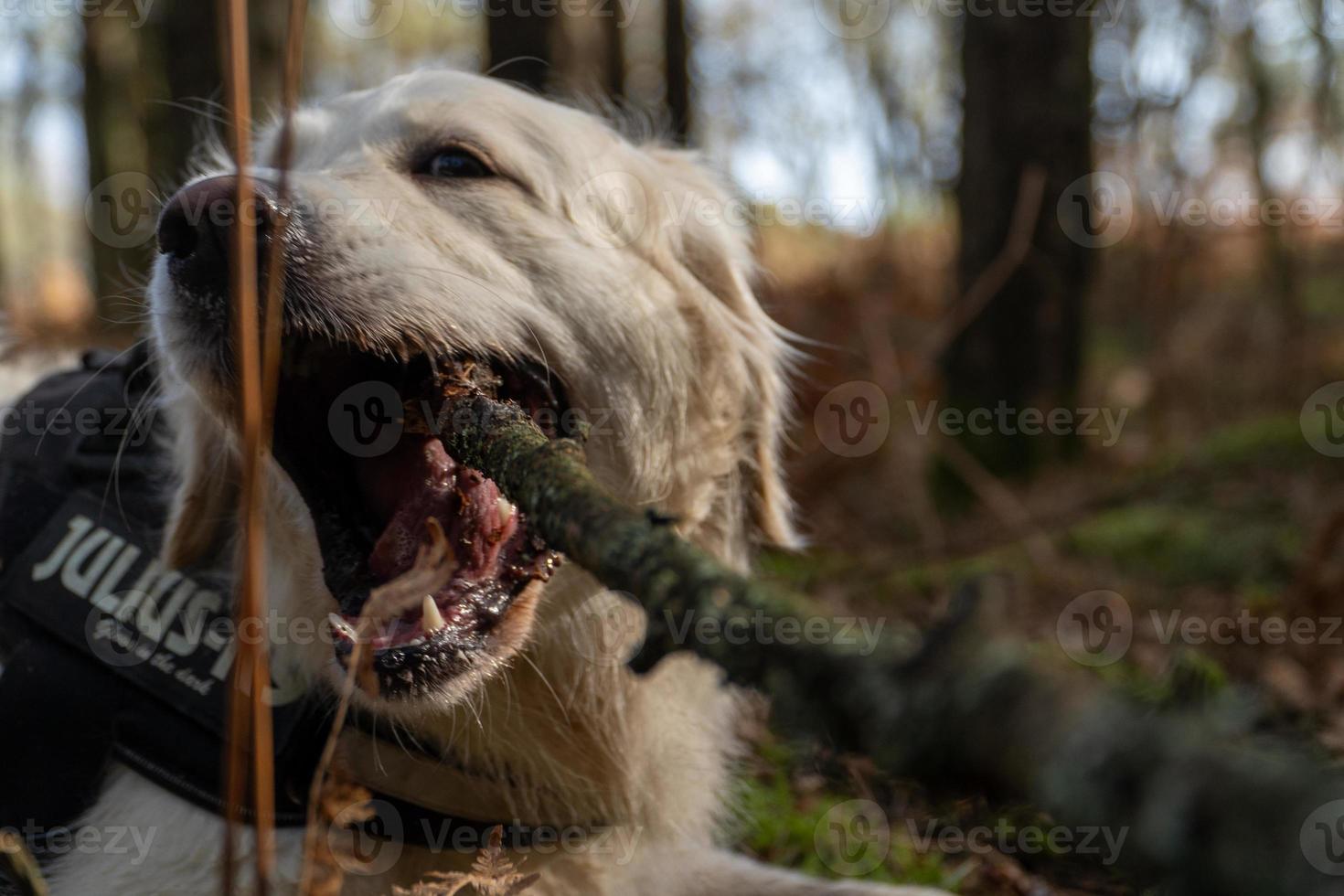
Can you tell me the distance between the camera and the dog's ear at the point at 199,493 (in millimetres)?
2523

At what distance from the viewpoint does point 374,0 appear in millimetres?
6797

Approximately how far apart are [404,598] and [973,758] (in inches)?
30.8

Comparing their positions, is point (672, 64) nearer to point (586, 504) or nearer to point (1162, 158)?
point (1162, 158)

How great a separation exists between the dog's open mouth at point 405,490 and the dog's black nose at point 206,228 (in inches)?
10.6

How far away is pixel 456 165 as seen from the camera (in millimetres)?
2684

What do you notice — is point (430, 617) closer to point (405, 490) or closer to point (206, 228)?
point (405, 490)

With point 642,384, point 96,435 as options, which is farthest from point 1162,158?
point 96,435
